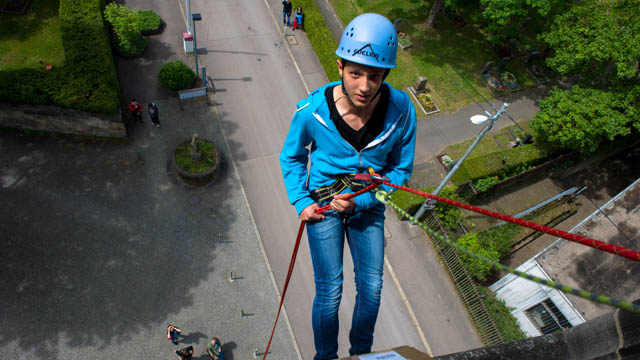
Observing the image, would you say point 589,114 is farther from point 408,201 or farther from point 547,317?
point 547,317

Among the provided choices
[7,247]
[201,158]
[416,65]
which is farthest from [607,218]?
[7,247]

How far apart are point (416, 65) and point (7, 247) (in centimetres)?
2382

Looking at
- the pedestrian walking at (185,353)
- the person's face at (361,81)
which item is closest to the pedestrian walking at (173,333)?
the pedestrian walking at (185,353)

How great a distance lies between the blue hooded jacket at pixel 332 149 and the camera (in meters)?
6.93

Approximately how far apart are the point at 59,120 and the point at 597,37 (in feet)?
81.8

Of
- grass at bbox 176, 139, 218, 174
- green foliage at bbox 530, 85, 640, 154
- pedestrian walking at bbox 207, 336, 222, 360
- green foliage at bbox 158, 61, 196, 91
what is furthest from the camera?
green foliage at bbox 158, 61, 196, 91

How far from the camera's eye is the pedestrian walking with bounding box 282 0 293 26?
26219mm

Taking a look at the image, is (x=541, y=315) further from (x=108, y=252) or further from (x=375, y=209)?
(x=108, y=252)

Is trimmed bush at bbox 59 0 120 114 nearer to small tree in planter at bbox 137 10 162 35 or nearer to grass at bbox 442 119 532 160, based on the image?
small tree in planter at bbox 137 10 162 35

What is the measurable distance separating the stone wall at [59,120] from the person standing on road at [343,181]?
14751 mm

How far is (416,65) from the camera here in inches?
1035

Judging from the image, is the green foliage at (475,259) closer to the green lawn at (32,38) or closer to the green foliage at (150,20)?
the green foliage at (150,20)

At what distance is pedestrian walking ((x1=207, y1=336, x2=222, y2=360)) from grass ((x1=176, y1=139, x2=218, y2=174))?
25.3 ft

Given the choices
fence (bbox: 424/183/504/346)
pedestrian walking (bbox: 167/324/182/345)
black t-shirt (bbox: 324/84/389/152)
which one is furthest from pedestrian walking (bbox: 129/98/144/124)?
black t-shirt (bbox: 324/84/389/152)
